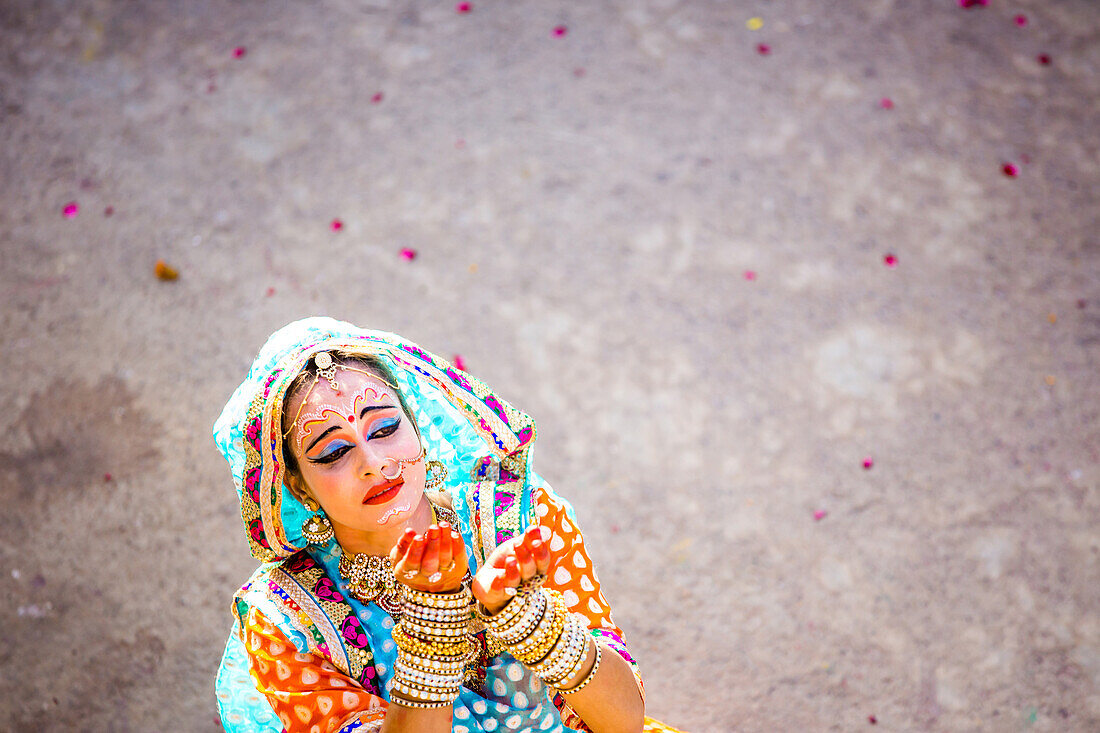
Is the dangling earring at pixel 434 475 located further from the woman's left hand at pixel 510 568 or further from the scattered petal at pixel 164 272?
the scattered petal at pixel 164 272

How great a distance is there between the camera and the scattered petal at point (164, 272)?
14.6ft

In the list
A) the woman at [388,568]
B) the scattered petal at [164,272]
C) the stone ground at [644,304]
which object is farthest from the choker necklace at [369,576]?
the scattered petal at [164,272]

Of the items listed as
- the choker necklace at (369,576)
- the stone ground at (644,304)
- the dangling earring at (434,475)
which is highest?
the dangling earring at (434,475)

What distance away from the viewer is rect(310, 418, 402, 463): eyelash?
7.22 feet

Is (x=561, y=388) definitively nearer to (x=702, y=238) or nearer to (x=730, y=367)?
(x=730, y=367)

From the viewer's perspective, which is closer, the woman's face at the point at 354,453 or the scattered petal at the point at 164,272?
the woman's face at the point at 354,453

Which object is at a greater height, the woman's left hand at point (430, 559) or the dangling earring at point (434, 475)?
the woman's left hand at point (430, 559)

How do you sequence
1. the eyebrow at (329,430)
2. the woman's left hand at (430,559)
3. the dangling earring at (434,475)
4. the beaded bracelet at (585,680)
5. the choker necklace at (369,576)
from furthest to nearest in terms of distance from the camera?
the dangling earring at (434,475) → the choker necklace at (369,576) → the eyebrow at (329,430) → the beaded bracelet at (585,680) → the woman's left hand at (430,559)

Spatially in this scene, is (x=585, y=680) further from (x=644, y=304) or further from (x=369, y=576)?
(x=644, y=304)

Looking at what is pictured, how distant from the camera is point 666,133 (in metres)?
4.86

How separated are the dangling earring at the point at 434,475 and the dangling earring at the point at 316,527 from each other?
0.93 ft

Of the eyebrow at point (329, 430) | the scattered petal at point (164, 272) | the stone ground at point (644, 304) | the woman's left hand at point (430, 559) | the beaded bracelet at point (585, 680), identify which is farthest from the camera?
the scattered petal at point (164, 272)

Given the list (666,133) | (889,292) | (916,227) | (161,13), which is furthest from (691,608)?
(161,13)

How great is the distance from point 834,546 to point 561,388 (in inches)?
54.1
